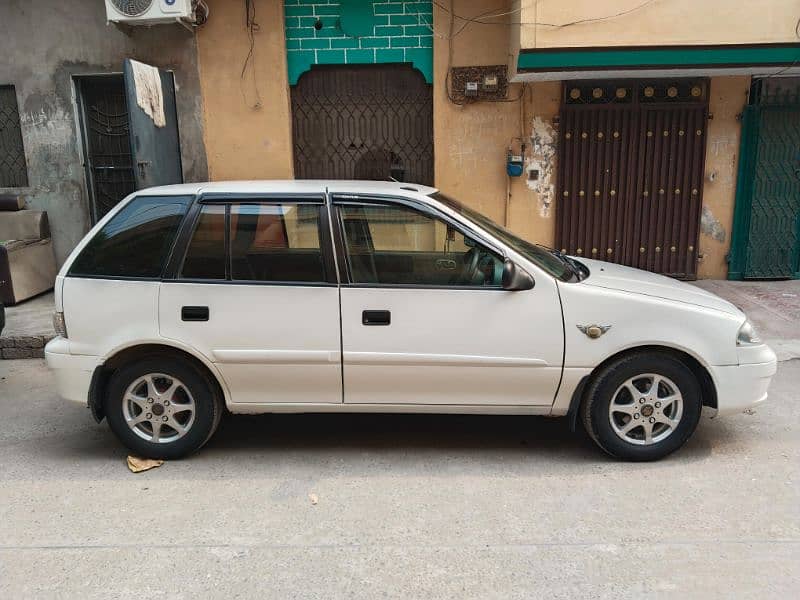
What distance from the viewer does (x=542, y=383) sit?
392cm

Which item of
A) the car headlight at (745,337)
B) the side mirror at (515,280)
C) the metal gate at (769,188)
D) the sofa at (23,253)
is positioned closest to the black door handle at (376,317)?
the side mirror at (515,280)

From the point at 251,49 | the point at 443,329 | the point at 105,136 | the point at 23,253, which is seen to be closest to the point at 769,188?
the point at 443,329

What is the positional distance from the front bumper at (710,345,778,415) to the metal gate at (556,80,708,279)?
486 centimetres

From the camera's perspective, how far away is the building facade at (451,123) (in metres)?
8.29

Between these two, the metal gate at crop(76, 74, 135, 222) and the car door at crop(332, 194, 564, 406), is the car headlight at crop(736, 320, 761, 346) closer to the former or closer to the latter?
the car door at crop(332, 194, 564, 406)

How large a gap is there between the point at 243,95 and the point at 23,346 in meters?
4.10

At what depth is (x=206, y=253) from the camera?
403cm

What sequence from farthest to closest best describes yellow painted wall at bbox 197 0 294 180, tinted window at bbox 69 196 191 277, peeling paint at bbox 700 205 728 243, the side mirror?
peeling paint at bbox 700 205 728 243 < yellow painted wall at bbox 197 0 294 180 < tinted window at bbox 69 196 191 277 < the side mirror

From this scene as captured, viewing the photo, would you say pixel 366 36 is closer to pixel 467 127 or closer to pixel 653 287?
pixel 467 127

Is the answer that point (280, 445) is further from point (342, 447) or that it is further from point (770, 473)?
point (770, 473)

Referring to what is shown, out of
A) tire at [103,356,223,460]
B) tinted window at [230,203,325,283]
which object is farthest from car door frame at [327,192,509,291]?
tire at [103,356,223,460]

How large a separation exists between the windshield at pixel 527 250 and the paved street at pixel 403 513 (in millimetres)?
1153

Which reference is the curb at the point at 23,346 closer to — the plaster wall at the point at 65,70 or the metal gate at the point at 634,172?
the plaster wall at the point at 65,70

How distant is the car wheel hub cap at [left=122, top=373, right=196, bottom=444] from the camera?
4.05 m
